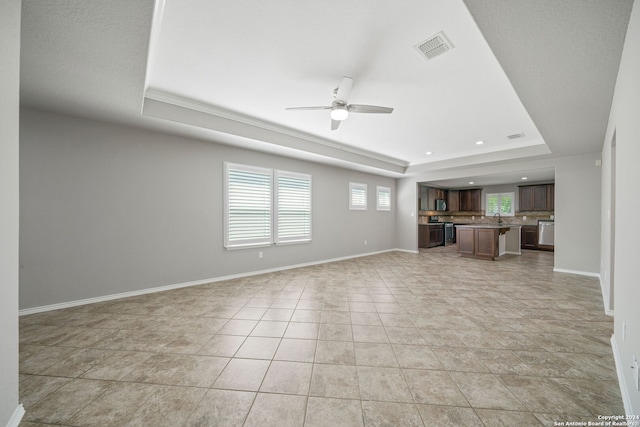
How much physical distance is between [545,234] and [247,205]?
31.5 ft

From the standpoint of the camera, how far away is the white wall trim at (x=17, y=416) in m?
1.35

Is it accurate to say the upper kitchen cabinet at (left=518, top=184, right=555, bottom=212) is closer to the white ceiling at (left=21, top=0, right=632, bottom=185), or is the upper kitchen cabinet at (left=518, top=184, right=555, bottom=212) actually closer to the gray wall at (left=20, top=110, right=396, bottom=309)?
the white ceiling at (left=21, top=0, right=632, bottom=185)

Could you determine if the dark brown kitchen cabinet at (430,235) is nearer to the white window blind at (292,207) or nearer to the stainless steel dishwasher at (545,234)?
the stainless steel dishwasher at (545,234)

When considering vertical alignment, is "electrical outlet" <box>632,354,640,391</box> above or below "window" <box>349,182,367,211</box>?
below

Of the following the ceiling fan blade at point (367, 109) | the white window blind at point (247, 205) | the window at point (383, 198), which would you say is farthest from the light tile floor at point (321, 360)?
the window at point (383, 198)

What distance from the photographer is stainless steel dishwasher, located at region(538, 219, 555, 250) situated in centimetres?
779

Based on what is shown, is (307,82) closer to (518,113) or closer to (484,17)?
(484,17)

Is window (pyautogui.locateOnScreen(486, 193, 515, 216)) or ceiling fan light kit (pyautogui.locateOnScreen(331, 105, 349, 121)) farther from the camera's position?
window (pyautogui.locateOnScreen(486, 193, 515, 216))

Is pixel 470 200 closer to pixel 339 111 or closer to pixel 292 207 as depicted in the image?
pixel 292 207

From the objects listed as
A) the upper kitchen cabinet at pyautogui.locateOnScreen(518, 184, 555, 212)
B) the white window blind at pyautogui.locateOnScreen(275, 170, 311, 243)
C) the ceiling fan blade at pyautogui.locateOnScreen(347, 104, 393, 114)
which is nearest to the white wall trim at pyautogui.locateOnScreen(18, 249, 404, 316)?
the white window blind at pyautogui.locateOnScreen(275, 170, 311, 243)

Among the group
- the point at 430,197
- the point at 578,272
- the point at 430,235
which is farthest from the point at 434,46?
the point at 430,197

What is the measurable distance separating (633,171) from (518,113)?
2.86 m

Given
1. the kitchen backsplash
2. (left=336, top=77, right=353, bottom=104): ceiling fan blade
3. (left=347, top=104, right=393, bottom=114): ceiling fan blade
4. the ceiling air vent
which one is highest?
the ceiling air vent

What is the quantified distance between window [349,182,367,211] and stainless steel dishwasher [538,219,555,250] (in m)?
6.20
